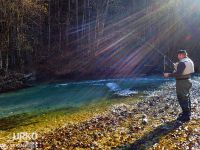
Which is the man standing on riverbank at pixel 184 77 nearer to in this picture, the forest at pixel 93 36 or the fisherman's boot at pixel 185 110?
the fisherman's boot at pixel 185 110

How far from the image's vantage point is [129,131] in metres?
13.4

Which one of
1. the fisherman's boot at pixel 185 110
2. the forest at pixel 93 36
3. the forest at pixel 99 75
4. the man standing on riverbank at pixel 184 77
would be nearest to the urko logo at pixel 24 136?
the forest at pixel 99 75

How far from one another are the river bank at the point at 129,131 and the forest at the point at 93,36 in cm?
2535

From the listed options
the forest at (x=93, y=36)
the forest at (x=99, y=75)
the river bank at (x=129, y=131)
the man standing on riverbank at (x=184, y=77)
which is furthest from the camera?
the forest at (x=93, y=36)

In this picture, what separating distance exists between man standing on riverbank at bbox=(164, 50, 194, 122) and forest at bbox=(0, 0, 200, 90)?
2783 cm

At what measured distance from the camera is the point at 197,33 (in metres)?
55.4

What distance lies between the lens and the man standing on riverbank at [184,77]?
1368 cm

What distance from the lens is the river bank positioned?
11.8 meters

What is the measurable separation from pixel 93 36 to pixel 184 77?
4377cm

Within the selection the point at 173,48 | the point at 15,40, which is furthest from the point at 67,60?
the point at 173,48

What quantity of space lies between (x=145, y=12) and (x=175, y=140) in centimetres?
5164

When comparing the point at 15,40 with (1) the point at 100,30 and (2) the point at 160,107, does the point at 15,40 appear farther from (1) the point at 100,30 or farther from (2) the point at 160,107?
(2) the point at 160,107

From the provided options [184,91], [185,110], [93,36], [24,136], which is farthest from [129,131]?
[93,36]

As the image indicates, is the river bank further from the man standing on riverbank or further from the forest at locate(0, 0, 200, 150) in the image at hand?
the man standing on riverbank
